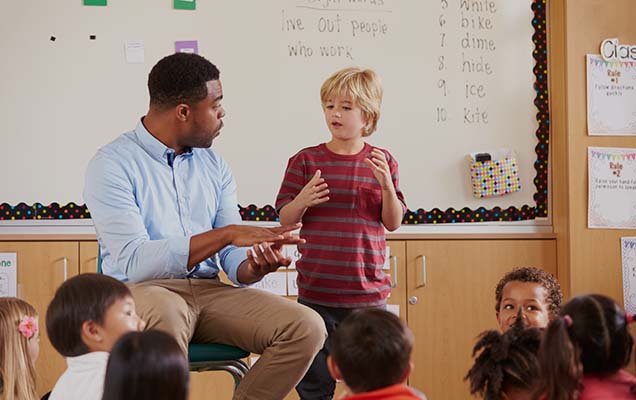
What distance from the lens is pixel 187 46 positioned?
3707 mm

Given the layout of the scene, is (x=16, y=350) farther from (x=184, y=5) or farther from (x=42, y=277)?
(x=184, y=5)

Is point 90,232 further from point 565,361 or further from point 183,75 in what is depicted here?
point 565,361

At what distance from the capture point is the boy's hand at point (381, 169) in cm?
270

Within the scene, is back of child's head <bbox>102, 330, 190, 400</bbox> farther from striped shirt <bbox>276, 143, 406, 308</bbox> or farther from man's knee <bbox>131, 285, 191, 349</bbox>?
striped shirt <bbox>276, 143, 406, 308</bbox>

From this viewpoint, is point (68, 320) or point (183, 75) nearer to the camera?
point (68, 320)

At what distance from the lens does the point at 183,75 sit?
260cm

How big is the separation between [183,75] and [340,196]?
596 mm

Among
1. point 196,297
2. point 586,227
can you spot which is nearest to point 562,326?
point 196,297

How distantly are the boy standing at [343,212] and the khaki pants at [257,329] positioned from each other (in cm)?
34

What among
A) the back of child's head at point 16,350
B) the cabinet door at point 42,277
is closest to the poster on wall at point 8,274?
the cabinet door at point 42,277

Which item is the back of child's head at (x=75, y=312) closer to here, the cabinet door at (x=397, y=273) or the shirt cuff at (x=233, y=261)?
the shirt cuff at (x=233, y=261)

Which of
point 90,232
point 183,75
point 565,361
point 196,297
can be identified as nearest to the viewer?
point 565,361

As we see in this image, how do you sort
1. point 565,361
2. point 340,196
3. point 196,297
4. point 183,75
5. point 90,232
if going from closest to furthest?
point 565,361, point 196,297, point 183,75, point 340,196, point 90,232

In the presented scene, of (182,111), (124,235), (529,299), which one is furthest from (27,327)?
(529,299)
